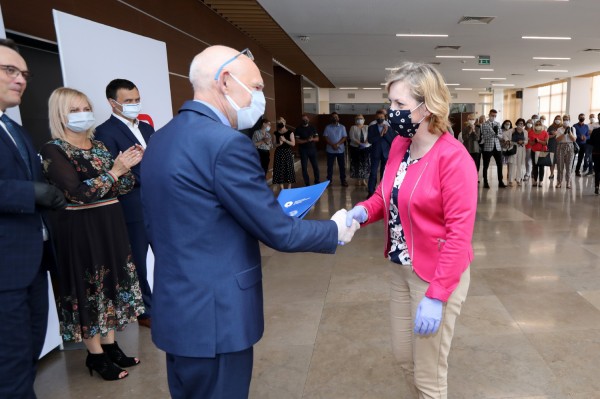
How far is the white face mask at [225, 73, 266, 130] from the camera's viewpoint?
4.07 ft

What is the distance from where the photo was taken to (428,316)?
1428mm

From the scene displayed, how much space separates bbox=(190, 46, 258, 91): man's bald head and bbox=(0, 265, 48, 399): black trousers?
1.11 m

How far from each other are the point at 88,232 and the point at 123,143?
0.67 metres

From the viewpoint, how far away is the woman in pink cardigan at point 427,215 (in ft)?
4.63

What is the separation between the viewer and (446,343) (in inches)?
61.6

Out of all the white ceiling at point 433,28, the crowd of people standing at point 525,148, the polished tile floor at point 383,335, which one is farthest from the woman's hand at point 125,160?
the crowd of people standing at point 525,148

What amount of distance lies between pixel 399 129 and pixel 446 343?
0.80 meters

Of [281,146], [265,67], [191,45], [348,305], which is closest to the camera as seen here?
[348,305]

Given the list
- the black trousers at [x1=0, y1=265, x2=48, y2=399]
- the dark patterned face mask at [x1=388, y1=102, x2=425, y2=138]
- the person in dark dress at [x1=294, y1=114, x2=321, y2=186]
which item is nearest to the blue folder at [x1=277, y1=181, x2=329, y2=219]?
the dark patterned face mask at [x1=388, y1=102, x2=425, y2=138]

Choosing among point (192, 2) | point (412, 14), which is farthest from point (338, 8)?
point (192, 2)

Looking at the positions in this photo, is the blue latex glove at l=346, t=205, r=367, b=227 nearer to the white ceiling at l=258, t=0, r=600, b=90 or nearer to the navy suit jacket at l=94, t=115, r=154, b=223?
the navy suit jacket at l=94, t=115, r=154, b=223

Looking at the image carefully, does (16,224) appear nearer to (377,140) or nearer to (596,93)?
(377,140)

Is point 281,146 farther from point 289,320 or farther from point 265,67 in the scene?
point 289,320

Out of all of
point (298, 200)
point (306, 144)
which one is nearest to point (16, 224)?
point (298, 200)
